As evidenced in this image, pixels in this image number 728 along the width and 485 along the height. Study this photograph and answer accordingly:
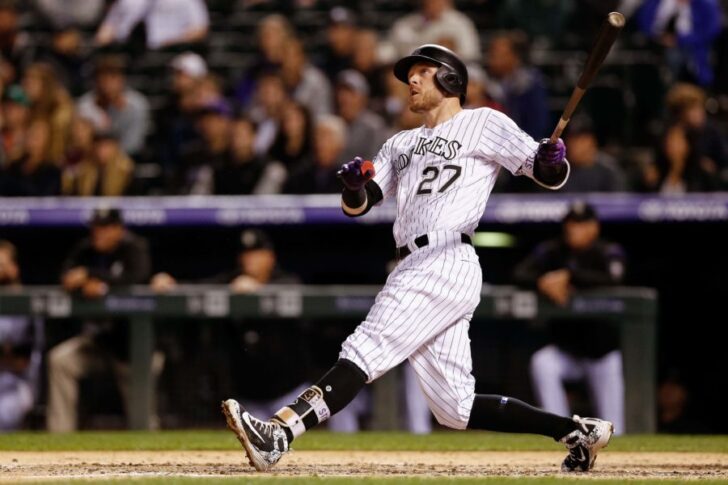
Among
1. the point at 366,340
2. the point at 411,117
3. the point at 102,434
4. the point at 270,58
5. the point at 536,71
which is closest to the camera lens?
the point at 366,340

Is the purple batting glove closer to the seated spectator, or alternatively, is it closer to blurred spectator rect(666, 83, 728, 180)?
blurred spectator rect(666, 83, 728, 180)

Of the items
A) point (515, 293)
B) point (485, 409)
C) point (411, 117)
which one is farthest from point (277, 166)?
point (485, 409)

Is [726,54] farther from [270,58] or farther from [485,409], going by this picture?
[485,409]

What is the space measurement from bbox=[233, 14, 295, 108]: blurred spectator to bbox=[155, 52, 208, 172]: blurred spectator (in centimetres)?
20

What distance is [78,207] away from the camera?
29.4 feet

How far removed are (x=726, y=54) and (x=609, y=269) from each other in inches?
113

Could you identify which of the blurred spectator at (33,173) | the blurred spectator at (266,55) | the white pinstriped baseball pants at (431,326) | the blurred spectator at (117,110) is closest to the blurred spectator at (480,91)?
the blurred spectator at (266,55)

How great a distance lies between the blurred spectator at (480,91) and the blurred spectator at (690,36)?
1327 mm

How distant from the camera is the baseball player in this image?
14.8 feet

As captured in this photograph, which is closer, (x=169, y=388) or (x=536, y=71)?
(x=169, y=388)

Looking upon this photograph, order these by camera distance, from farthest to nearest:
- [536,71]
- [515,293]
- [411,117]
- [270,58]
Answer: [270,58], [536,71], [411,117], [515,293]

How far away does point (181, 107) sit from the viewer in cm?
1042

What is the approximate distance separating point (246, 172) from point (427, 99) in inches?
175

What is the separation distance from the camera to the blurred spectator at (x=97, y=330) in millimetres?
7773
